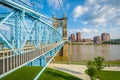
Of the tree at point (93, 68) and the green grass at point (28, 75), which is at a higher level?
the tree at point (93, 68)

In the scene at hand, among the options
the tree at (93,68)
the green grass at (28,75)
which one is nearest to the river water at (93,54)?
the tree at (93,68)

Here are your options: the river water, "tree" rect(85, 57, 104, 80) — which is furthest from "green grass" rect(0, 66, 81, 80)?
the river water

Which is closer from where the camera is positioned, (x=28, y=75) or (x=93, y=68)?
(x=93, y=68)

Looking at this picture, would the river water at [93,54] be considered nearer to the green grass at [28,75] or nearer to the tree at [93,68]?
the tree at [93,68]

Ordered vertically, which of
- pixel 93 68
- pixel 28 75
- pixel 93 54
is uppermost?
pixel 93 68

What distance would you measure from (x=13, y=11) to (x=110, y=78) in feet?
74.0

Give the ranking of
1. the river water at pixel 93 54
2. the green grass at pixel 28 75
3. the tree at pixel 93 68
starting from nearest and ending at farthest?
1. the green grass at pixel 28 75
2. the tree at pixel 93 68
3. the river water at pixel 93 54

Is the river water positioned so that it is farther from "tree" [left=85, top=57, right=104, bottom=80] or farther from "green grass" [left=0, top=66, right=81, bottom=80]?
"green grass" [left=0, top=66, right=81, bottom=80]

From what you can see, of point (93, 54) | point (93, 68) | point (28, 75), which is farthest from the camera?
point (93, 54)

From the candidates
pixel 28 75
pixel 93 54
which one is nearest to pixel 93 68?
pixel 28 75

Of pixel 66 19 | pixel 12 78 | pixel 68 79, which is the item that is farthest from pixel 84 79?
pixel 66 19

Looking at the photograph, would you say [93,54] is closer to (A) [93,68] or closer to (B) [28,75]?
(A) [93,68]

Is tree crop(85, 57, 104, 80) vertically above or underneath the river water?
above

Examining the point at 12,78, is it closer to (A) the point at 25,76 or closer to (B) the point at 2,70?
(A) the point at 25,76
